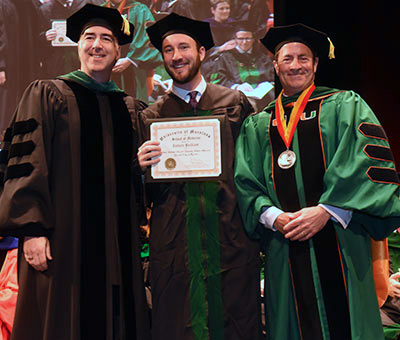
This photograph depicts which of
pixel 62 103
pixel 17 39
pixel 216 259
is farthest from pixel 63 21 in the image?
pixel 216 259

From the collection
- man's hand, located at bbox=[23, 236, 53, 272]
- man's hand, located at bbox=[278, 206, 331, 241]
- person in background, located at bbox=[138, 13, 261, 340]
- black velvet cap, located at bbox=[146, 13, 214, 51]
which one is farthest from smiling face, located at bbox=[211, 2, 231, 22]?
man's hand, located at bbox=[23, 236, 53, 272]

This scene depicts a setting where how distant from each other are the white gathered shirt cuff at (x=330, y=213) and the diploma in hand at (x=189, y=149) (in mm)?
360

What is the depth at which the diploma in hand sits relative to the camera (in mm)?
2674

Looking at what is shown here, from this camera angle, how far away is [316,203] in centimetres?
258

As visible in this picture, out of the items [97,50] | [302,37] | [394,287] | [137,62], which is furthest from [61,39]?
[394,287]

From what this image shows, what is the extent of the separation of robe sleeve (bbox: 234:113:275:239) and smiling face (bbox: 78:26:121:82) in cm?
93

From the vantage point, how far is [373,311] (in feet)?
8.17

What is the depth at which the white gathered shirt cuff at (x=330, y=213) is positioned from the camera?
8.16 feet

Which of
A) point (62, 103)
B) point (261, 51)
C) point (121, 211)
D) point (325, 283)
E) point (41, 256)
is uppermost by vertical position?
point (261, 51)

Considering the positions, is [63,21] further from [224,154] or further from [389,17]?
[389,17]

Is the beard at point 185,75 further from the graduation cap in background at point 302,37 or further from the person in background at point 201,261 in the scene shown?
the graduation cap in background at point 302,37

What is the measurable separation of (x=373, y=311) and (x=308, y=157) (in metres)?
0.89

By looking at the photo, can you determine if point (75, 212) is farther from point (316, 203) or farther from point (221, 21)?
point (221, 21)

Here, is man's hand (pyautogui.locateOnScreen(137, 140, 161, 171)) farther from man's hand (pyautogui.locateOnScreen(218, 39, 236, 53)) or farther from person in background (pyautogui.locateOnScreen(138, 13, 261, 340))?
man's hand (pyautogui.locateOnScreen(218, 39, 236, 53))
